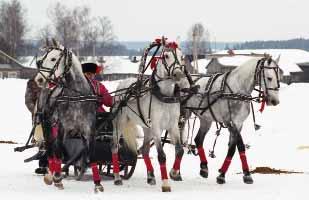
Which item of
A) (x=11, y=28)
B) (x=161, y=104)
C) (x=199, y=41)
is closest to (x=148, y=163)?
(x=161, y=104)

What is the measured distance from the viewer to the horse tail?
12.5 m

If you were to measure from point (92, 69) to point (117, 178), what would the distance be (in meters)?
2.12

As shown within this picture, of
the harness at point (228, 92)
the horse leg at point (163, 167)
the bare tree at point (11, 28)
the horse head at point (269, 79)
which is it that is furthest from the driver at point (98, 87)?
the bare tree at point (11, 28)

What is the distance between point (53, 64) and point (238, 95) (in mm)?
3529

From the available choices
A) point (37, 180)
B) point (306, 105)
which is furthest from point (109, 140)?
point (306, 105)

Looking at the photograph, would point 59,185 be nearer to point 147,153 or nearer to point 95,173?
point 95,173

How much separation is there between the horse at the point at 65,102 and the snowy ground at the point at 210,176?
23.3 inches

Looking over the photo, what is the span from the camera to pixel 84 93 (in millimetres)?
11172

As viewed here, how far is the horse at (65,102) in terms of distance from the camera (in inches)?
425

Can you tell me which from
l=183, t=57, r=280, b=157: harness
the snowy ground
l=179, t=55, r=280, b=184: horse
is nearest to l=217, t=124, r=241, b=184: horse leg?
l=179, t=55, r=280, b=184: horse

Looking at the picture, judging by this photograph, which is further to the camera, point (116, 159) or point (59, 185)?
point (116, 159)

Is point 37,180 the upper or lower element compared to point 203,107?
lower

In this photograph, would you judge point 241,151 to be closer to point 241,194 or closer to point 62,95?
point 241,194

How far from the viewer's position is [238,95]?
12172 millimetres
